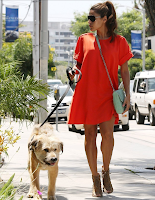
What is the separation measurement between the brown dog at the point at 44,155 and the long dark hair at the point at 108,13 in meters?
1.34

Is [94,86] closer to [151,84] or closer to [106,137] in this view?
[106,137]

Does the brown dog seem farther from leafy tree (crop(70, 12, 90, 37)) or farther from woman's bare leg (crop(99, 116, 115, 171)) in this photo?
leafy tree (crop(70, 12, 90, 37))

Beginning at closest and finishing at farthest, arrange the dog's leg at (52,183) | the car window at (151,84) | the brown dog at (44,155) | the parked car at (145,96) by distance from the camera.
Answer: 1. the brown dog at (44,155)
2. the dog's leg at (52,183)
3. the parked car at (145,96)
4. the car window at (151,84)

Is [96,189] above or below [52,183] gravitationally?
below

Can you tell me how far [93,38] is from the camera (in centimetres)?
542

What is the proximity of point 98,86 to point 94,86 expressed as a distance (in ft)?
0.15

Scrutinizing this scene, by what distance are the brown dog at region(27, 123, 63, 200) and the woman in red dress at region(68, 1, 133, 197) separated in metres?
0.49

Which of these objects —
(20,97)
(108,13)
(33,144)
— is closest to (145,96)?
(20,97)

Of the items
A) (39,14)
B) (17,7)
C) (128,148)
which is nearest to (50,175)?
(128,148)

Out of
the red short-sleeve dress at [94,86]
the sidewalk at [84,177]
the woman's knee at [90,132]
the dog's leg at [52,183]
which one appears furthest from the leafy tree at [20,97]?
the dog's leg at [52,183]

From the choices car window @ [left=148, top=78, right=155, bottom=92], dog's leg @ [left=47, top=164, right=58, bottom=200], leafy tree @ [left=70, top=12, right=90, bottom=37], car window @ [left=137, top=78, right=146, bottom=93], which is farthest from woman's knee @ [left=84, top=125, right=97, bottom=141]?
leafy tree @ [left=70, top=12, right=90, bottom=37]

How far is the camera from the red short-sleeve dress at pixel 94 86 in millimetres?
5316

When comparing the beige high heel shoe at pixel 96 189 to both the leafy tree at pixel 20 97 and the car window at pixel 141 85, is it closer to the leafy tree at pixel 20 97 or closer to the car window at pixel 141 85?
the leafy tree at pixel 20 97

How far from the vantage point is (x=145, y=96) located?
2047cm
